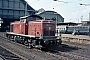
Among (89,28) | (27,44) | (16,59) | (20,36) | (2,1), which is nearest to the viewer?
(16,59)

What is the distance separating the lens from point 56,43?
18594 mm

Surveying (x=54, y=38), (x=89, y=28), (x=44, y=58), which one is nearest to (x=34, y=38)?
(x=54, y=38)

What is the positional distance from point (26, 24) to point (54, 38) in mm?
4367

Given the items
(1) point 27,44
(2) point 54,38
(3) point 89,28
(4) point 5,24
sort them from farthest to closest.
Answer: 1. (4) point 5,24
2. (3) point 89,28
3. (1) point 27,44
4. (2) point 54,38

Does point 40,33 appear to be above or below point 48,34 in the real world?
above

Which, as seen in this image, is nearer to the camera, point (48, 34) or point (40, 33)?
point (40, 33)

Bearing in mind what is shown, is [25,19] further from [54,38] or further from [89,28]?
[89,28]

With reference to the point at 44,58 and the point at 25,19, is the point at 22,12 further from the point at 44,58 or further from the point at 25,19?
the point at 44,58

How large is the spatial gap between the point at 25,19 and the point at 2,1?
5764 cm

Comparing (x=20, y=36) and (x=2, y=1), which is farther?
(x=2, y=1)

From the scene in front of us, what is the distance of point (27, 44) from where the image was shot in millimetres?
20719

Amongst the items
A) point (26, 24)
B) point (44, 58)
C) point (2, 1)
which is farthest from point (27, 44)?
point (2, 1)

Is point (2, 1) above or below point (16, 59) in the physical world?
above

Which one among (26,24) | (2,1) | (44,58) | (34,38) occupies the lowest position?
(44,58)
